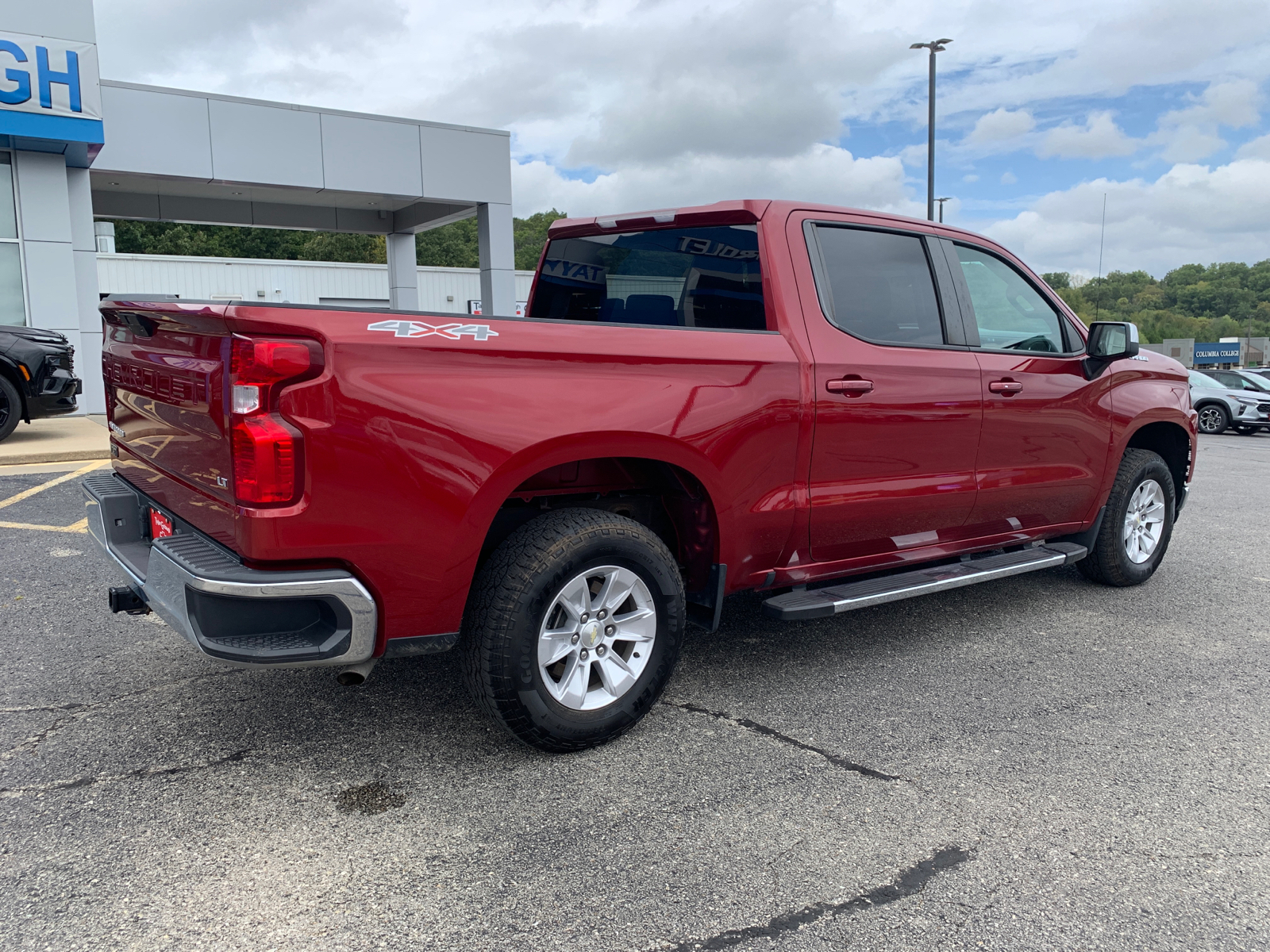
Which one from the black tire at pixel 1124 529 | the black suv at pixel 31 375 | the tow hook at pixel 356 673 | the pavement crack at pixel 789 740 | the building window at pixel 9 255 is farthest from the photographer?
the building window at pixel 9 255

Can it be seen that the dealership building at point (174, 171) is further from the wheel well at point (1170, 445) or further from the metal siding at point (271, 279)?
the wheel well at point (1170, 445)

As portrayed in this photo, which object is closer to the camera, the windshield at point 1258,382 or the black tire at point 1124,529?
the black tire at point 1124,529

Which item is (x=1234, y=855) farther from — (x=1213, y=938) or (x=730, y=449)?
(x=730, y=449)

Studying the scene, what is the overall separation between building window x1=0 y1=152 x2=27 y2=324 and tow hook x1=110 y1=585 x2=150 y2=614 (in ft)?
46.7

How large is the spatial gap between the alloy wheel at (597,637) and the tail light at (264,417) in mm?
949

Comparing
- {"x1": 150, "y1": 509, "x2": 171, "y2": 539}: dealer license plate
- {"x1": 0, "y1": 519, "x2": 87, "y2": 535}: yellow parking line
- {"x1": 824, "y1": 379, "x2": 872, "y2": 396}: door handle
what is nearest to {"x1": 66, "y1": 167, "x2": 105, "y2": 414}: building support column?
{"x1": 0, "y1": 519, "x2": 87, "y2": 535}: yellow parking line

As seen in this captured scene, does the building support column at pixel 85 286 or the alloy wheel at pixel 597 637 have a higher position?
the building support column at pixel 85 286

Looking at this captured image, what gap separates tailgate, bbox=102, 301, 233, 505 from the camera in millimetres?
2752

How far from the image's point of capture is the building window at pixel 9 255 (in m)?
14.8

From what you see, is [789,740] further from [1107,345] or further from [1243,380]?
[1243,380]

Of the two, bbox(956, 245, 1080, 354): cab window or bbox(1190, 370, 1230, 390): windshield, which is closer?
bbox(956, 245, 1080, 354): cab window

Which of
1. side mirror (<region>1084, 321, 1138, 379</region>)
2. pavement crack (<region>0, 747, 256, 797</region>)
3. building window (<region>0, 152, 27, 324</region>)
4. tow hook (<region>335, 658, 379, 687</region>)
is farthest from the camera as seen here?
building window (<region>0, 152, 27, 324</region>)

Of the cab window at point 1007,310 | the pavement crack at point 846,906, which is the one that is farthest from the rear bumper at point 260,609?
the cab window at point 1007,310

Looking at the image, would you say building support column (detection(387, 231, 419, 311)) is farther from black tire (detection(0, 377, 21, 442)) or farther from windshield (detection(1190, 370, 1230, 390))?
windshield (detection(1190, 370, 1230, 390))
